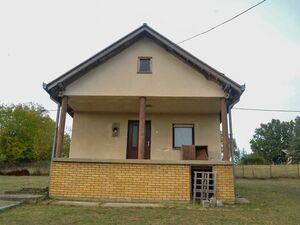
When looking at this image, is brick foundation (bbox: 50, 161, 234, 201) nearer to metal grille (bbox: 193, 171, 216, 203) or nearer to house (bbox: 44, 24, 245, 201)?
house (bbox: 44, 24, 245, 201)

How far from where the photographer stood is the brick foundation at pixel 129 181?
27.1ft

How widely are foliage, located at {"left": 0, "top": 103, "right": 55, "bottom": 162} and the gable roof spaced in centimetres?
3184

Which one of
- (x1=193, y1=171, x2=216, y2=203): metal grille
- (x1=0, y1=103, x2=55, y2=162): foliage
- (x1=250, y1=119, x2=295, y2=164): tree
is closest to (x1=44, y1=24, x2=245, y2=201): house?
(x1=193, y1=171, x2=216, y2=203): metal grille

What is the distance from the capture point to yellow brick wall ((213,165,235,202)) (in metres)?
8.27

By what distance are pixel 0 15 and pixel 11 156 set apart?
3215 centimetres

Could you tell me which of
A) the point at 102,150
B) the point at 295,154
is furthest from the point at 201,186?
the point at 295,154

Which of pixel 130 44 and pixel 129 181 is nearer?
pixel 129 181

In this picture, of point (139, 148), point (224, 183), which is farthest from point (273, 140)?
point (139, 148)

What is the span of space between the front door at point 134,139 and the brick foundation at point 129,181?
10.5ft

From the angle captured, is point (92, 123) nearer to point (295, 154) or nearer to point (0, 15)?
point (0, 15)

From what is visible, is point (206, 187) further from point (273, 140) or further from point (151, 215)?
point (273, 140)

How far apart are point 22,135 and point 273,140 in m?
59.1

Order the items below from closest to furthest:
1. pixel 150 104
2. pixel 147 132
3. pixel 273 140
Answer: pixel 150 104
pixel 147 132
pixel 273 140

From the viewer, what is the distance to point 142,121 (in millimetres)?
8992
